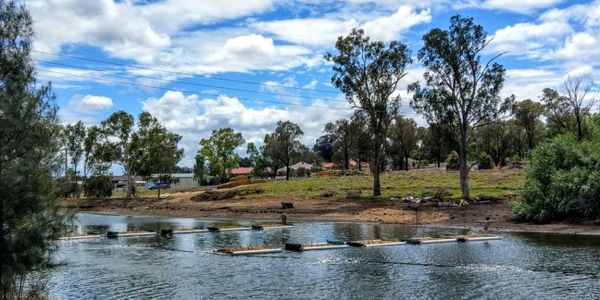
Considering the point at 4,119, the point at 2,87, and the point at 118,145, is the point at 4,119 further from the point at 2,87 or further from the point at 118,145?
the point at 118,145

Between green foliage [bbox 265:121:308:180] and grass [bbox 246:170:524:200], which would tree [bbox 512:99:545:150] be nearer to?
grass [bbox 246:170:524:200]

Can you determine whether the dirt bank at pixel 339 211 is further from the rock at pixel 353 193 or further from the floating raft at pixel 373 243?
the floating raft at pixel 373 243

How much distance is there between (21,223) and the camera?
15.5 meters

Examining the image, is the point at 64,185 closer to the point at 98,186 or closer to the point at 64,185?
the point at 64,185

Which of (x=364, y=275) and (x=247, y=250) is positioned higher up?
(x=247, y=250)

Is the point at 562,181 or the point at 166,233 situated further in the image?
the point at 166,233

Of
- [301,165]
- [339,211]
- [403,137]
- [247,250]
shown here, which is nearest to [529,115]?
[403,137]

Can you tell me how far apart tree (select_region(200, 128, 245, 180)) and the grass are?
41833 millimetres

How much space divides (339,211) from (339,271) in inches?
1417

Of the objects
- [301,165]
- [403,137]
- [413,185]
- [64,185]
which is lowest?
[413,185]

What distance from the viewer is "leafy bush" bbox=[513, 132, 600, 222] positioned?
4444cm

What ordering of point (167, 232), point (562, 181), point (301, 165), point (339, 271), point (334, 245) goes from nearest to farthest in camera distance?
1. point (339, 271)
2. point (334, 245)
3. point (562, 181)
4. point (167, 232)
5. point (301, 165)

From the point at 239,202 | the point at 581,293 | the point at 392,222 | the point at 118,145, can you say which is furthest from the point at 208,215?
the point at 581,293

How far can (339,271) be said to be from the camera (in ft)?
88.2
